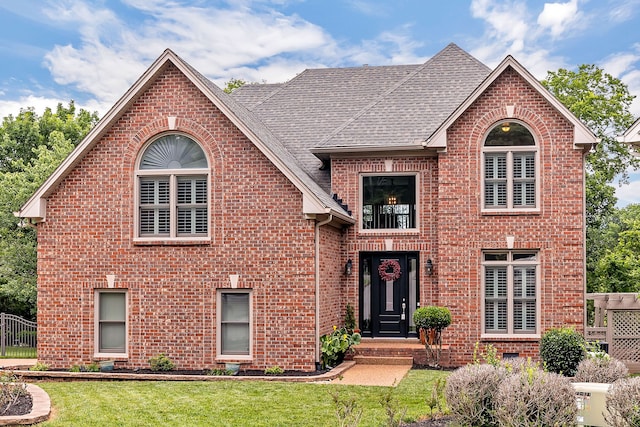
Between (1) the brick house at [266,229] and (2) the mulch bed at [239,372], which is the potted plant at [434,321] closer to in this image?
(1) the brick house at [266,229]

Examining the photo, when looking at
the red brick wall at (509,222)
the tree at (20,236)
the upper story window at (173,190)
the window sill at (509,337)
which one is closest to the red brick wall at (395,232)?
the red brick wall at (509,222)

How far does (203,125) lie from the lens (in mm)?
17125

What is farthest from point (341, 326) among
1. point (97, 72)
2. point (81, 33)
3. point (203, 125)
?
point (97, 72)

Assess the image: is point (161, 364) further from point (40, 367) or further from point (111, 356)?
point (40, 367)

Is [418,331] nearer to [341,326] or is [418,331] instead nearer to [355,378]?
[341,326]

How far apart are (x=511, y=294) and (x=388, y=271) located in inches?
123

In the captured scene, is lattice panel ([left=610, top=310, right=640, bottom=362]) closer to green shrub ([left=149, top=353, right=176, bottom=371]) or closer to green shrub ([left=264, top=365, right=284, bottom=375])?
green shrub ([left=264, top=365, right=284, bottom=375])

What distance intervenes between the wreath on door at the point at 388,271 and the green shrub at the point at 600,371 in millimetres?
8380

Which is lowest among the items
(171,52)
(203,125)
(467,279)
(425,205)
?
(467,279)

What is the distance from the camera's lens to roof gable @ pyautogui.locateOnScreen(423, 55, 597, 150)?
1759 cm

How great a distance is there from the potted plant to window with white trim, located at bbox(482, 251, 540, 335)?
1240 millimetres

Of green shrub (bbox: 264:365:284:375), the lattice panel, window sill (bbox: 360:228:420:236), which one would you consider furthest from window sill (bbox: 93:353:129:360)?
the lattice panel

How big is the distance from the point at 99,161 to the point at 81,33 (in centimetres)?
918

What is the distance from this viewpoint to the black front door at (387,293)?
19266 millimetres
